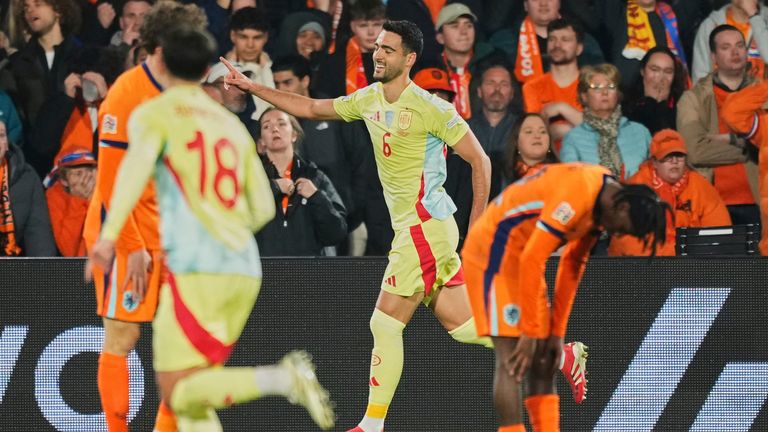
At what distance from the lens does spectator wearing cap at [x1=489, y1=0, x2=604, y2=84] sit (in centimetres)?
1120

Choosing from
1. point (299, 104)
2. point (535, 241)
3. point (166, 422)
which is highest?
point (299, 104)

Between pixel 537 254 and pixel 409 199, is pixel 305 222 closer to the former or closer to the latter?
pixel 409 199

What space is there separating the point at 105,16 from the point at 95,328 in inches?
143

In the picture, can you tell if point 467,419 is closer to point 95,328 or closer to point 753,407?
point 753,407

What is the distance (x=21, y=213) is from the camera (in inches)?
389

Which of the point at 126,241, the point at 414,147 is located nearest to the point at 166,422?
the point at 126,241

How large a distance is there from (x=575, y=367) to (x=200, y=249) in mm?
3187

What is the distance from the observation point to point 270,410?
9000 mm

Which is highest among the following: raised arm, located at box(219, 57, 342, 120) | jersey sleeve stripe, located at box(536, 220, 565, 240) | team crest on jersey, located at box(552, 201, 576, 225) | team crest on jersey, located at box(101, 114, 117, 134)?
team crest on jersey, located at box(101, 114, 117, 134)

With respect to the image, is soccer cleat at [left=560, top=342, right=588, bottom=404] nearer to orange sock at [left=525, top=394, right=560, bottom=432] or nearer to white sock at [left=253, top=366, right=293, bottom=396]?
orange sock at [left=525, top=394, right=560, bottom=432]

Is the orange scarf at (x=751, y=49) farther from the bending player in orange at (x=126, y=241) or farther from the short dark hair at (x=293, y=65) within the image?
the bending player in orange at (x=126, y=241)

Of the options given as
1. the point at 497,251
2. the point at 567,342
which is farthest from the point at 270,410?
Result: the point at 497,251

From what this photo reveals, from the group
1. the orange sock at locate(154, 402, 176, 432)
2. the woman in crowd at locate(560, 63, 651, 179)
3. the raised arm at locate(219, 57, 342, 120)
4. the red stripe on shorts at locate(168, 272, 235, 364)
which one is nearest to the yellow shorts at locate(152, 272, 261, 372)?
the red stripe on shorts at locate(168, 272, 235, 364)

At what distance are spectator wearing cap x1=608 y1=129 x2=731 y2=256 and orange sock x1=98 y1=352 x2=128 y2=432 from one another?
12.9 feet
